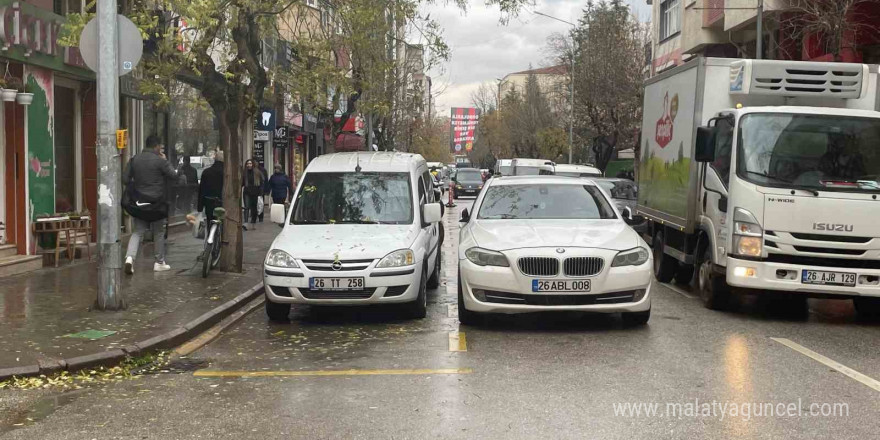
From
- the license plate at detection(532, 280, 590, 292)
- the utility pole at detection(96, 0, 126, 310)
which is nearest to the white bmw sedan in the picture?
the license plate at detection(532, 280, 590, 292)

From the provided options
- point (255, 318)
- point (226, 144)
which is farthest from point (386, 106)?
point (255, 318)

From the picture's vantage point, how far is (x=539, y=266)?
9070mm

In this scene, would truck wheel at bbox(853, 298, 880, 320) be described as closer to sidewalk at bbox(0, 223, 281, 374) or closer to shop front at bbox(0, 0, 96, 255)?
sidewalk at bbox(0, 223, 281, 374)

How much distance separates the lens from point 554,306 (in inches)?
358

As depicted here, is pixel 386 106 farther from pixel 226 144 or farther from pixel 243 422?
pixel 243 422

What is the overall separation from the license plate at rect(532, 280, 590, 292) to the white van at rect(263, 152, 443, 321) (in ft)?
4.86

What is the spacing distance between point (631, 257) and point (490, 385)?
2920mm

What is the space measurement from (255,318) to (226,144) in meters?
3.74

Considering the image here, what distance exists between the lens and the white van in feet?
31.6

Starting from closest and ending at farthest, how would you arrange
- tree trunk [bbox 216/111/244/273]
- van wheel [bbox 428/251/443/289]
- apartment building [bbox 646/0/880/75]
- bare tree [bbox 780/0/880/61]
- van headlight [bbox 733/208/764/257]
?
van headlight [bbox 733/208/764/257]
van wheel [bbox 428/251/443/289]
tree trunk [bbox 216/111/244/273]
bare tree [bbox 780/0/880/61]
apartment building [bbox 646/0/880/75]

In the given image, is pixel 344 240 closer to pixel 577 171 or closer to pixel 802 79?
pixel 802 79

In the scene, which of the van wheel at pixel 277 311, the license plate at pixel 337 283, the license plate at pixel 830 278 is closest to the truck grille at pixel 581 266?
the license plate at pixel 337 283

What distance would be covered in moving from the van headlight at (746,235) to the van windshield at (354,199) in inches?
145

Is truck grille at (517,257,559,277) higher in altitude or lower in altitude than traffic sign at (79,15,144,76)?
lower
